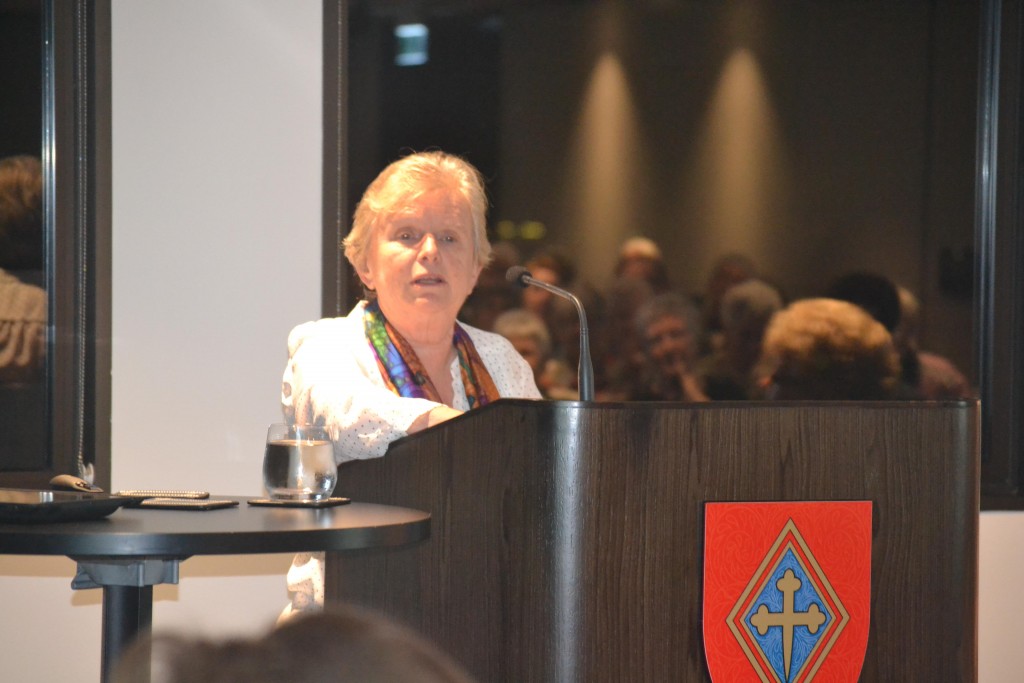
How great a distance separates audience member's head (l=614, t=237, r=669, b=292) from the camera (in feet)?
12.2

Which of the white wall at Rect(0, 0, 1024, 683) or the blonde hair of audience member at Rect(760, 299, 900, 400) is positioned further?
the blonde hair of audience member at Rect(760, 299, 900, 400)

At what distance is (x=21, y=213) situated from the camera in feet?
11.1

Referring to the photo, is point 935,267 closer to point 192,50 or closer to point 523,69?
point 523,69

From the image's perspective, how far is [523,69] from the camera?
365 cm

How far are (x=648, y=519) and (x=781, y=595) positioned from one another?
237mm

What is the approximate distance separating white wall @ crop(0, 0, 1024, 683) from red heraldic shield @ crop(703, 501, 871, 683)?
1847mm

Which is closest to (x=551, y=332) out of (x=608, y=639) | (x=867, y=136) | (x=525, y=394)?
(x=525, y=394)

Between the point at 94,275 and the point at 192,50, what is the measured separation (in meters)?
0.67

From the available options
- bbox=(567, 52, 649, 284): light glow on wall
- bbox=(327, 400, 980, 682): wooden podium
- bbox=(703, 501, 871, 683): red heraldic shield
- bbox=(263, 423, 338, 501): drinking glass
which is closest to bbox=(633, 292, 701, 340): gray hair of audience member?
bbox=(567, 52, 649, 284): light glow on wall

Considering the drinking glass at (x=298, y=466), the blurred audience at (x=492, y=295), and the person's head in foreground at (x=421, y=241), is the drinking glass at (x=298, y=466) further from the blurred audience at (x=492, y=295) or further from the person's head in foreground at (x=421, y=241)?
the blurred audience at (x=492, y=295)

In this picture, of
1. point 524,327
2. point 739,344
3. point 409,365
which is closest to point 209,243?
point 524,327

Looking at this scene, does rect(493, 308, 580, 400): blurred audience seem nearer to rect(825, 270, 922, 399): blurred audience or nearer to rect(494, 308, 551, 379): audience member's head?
rect(494, 308, 551, 379): audience member's head

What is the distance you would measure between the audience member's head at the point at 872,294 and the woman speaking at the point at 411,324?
135 centimetres

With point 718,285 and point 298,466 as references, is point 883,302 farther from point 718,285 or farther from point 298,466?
point 298,466
